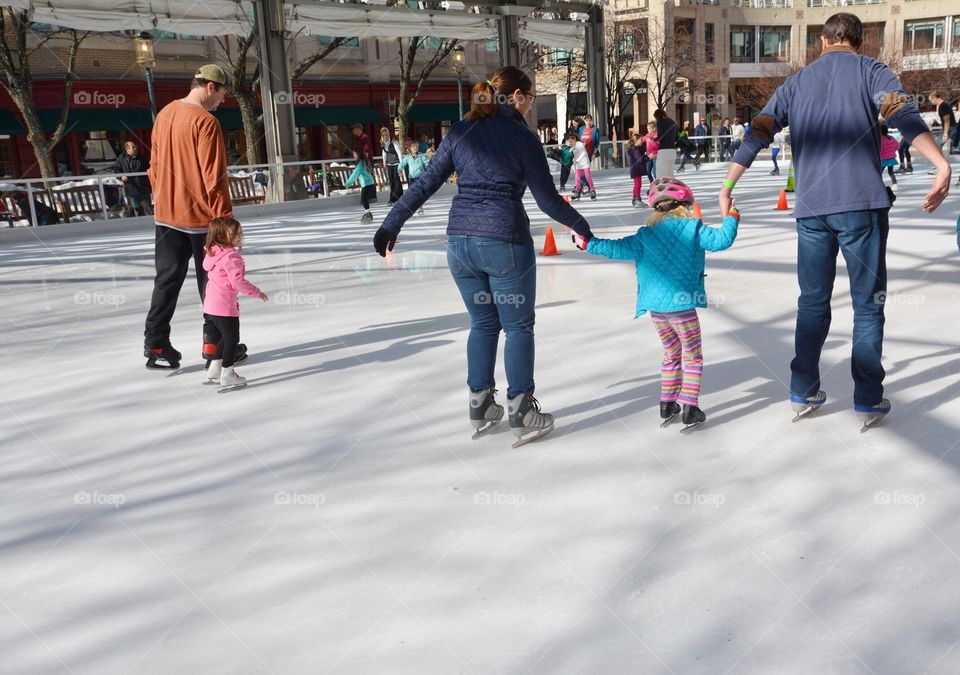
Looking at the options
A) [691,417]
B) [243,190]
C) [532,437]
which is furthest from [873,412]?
[243,190]

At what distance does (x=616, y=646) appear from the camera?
2.44 m

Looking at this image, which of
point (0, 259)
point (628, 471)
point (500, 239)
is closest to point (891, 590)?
point (628, 471)

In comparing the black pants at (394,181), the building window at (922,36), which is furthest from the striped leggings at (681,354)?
the building window at (922,36)

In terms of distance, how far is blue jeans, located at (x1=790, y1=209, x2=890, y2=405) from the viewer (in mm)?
3816

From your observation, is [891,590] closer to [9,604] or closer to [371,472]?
[371,472]

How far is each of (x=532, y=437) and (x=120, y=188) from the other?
44.7 ft

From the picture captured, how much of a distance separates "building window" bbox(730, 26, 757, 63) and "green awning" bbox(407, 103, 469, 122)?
2884 cm

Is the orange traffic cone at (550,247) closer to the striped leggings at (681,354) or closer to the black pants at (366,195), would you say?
the striped leggings at (681,354)

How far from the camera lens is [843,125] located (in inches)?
148

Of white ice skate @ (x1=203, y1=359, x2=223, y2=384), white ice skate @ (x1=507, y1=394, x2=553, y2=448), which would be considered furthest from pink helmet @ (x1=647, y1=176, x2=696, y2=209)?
white ice skate @ (x1=203, y1=359, x2=223, y2=384)

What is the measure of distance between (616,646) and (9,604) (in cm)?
184

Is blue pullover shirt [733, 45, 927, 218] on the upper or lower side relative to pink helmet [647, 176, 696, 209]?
upper

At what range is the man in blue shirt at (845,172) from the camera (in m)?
3.73

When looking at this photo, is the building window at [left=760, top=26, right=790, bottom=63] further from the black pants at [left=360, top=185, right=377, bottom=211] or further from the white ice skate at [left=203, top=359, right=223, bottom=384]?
the white ice skate at [left=203, top=359, right=223, bottom=384]
